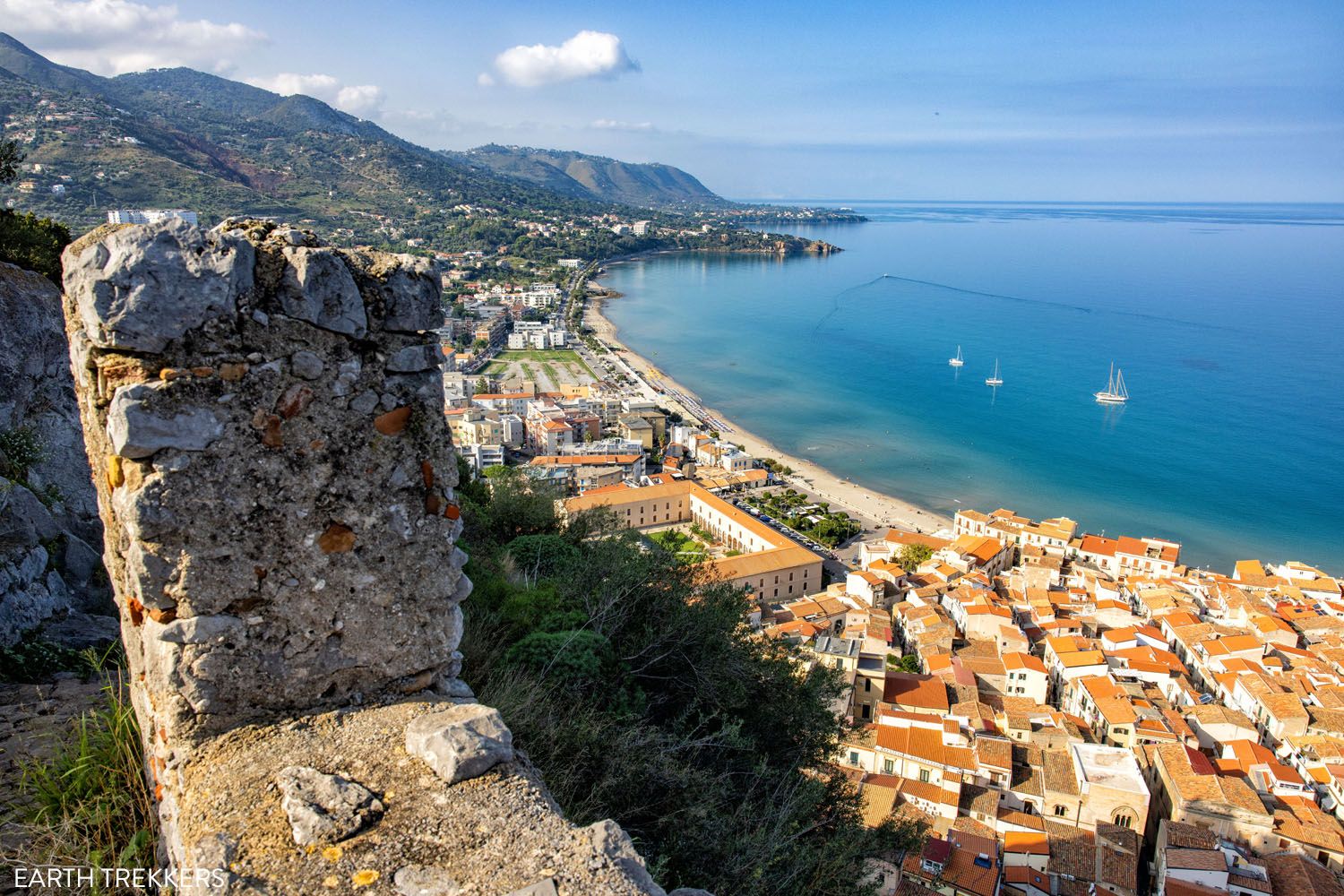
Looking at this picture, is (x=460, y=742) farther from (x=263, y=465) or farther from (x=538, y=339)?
(x=538, y=339)

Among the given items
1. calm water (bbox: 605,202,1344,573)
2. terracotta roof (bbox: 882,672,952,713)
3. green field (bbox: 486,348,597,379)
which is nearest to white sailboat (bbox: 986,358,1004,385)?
calm water (bbox: 605,202,1344,573)

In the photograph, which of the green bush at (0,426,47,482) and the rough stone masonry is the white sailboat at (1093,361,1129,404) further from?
the rough stone masonry

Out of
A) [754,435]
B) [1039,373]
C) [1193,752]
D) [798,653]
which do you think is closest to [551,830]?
[798,653]

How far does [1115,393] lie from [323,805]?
59.4 m

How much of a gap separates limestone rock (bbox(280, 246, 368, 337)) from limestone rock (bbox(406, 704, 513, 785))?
1.58 meters

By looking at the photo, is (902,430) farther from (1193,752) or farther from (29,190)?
(29,190)

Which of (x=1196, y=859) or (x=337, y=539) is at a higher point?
(x=337, y=539)

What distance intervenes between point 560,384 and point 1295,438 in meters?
45.5

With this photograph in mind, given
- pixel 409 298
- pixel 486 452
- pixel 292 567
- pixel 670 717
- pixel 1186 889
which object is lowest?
pixel 1186 889

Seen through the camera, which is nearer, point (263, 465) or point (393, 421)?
point (263, 465)

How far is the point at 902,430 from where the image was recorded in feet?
151

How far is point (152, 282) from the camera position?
269cm

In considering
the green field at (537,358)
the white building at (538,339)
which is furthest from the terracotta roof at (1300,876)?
the white building at (538,339)

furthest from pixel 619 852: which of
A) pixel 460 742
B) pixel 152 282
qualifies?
pixel 152 282
